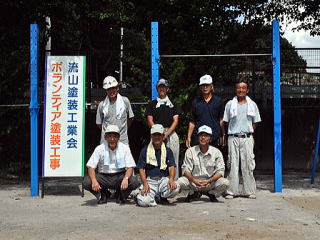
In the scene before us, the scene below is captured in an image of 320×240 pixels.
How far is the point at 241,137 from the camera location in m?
7.59

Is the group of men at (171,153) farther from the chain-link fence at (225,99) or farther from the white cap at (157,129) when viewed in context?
the chain-link fence at (225,99)

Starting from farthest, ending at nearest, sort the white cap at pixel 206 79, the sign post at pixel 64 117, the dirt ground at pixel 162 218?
the sign post at pixel 64 117 → the white cap at pixel 206 79 → the dirt ground at pixel 162 218

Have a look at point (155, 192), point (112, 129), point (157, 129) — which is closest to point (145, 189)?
point (155, 192)

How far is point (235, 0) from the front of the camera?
1070cm

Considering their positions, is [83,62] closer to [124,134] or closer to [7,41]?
[124,134]

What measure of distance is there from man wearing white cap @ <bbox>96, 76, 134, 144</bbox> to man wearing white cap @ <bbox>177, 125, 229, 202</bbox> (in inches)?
40.8

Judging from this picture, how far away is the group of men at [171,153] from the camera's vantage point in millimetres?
6949

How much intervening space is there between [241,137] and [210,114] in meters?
0.58

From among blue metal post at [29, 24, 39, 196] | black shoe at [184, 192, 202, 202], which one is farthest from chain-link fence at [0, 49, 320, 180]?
black shoe at [184, 192, 202, 202]

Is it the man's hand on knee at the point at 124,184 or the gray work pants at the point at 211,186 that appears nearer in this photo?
the man's hand on knee at the point at 124,184

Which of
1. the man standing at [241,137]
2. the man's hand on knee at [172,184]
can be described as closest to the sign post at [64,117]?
the man's hand on knee at [172,184]

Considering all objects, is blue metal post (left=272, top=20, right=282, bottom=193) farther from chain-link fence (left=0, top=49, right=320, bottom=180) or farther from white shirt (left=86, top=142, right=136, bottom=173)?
white shirt (left=86, top=142, right=136, bottom=173)

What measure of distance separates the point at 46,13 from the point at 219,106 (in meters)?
3.82

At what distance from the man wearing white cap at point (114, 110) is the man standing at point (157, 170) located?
2.06 ft
